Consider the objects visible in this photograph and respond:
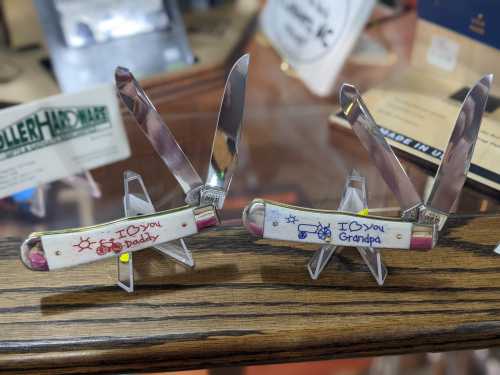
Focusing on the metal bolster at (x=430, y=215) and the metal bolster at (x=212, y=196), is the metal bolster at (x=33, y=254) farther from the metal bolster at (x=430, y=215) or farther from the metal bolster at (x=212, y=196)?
the metal bolster at (x=430, y=215)

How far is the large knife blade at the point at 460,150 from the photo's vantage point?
0.45 meters

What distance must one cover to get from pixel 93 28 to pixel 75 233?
12.9 inches

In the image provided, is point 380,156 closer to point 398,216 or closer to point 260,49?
point 398,216

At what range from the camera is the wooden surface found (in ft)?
1.41

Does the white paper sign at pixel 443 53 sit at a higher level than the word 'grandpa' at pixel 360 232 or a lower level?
higher

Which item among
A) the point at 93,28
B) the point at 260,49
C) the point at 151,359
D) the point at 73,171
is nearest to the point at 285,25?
the point at 260,49

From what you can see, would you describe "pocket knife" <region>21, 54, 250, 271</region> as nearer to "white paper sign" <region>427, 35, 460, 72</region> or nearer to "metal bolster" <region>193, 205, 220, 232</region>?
"metal bolster" <region>193, 205, 220, 232</region>

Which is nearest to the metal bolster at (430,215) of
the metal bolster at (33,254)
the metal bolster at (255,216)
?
the metal bolster at (255,216)

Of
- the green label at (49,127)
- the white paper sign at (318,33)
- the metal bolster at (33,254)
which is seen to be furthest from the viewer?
the white paper sign at (318,33)

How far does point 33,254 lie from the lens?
16.8 inches

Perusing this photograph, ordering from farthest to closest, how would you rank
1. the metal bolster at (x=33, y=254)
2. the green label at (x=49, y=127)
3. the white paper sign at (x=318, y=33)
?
the white paper sign at (x=318, y=33), the green label at (x=49, y=127), the metal bolster at (x=33, y=254)

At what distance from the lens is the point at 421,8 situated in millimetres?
681

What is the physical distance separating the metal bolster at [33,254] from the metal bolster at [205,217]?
105mm

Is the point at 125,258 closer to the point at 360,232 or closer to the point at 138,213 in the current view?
the point at 138,213
